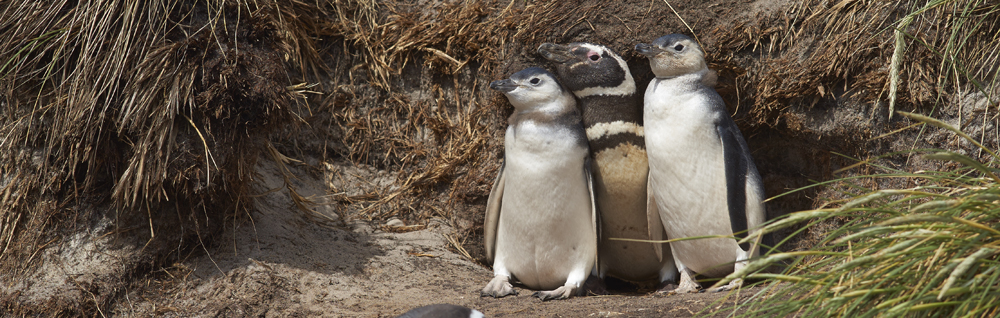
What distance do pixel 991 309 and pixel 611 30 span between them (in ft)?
8.15

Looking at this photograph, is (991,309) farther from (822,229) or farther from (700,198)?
(822,229)

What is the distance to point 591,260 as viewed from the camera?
3.29m

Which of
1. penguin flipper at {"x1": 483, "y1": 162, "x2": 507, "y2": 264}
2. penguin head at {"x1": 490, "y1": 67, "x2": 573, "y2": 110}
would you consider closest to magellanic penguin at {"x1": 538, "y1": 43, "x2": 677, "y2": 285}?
penguin head at {"x1": 490, "y1": 67, "x2": 573, "y2": 110}

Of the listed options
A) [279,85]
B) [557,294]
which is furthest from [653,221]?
[279,85]

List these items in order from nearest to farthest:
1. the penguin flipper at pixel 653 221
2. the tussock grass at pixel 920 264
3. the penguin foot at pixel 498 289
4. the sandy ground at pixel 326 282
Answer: the tussock grass at pixel 920 264 < the sandy ground at pixel 326 282 < the penguin foot at pixel 498 289 < the penguin flipper at pixel 653 221

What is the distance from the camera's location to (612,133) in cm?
344

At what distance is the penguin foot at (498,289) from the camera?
310 cm

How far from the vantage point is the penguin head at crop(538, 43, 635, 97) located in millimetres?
3424

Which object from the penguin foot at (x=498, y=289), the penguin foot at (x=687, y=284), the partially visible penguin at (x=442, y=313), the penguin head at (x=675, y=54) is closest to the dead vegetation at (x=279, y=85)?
the penguin head at (x=675, y=54)

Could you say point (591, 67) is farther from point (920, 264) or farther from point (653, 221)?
point (920, 264)

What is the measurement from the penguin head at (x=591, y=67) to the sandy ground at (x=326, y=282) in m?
1.06

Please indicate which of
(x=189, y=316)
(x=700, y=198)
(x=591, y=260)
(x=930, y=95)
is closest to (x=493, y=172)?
(x=591, y=260)

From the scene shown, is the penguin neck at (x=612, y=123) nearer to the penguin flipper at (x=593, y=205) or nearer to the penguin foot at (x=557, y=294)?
the penguin flipper at (x=593, y=205)

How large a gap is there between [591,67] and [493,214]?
0.92 meters
